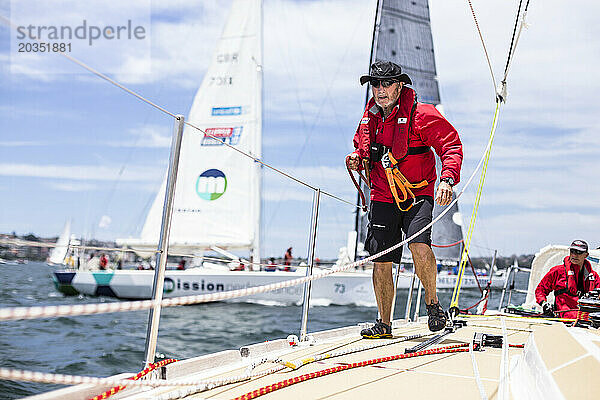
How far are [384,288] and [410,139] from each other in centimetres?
67

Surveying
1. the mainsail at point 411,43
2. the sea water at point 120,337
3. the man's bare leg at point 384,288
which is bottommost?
the sea water at point 120,337

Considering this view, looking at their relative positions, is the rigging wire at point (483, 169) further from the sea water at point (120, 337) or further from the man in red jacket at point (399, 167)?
the sea water at point (120, 337)

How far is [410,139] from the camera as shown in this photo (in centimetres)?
245

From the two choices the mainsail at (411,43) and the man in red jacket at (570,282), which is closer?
the man in red jacket at (570,282)

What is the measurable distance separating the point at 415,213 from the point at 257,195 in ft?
42.6

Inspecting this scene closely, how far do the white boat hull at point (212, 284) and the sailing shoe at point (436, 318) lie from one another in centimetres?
1128

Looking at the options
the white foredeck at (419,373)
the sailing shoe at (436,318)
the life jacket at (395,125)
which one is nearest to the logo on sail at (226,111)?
the life jacket at (395,125)

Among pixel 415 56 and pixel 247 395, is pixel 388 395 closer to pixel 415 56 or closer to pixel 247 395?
pixel 247 395

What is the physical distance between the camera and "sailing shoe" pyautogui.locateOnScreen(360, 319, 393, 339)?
8.50 ft

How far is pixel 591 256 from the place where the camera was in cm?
441

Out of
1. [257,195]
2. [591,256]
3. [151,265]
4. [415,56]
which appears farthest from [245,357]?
[415,56]

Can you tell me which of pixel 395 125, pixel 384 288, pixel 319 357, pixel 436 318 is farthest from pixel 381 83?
pixel 319 357

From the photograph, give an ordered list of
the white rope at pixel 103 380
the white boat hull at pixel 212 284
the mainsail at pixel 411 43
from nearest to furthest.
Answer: the white rope at pixel 103 380
the white boat hull at pixel 212 284
the mainsail at pixel 411 43

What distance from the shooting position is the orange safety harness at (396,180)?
246 centimetres
